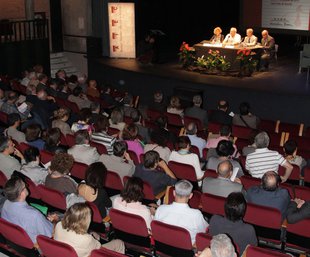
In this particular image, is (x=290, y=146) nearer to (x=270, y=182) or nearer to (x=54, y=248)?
(x=270, y=182)

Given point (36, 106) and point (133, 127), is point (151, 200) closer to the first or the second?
point (133, 127)

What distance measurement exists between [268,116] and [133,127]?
524 cm

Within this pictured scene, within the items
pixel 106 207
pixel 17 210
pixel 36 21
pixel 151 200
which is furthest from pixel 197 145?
pixel 36 21

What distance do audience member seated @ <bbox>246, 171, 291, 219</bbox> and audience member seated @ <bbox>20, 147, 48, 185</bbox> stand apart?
239 cm

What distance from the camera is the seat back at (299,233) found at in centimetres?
509

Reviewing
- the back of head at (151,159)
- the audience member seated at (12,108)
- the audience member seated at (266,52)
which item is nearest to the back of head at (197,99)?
the audience member seated at (12,108)

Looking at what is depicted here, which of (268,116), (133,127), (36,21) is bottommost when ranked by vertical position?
(268,116)

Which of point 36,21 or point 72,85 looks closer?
point 72,85

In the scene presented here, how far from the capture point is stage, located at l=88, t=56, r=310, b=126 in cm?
1162

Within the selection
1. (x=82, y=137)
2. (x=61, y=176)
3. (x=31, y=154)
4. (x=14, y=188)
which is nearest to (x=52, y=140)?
(x=82, y=137)

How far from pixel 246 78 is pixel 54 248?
33.0 feet

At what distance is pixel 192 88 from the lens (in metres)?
12.9

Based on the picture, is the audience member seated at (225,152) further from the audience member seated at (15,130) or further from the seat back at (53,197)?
the audience member seated at (15,130)

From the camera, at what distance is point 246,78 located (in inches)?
533
